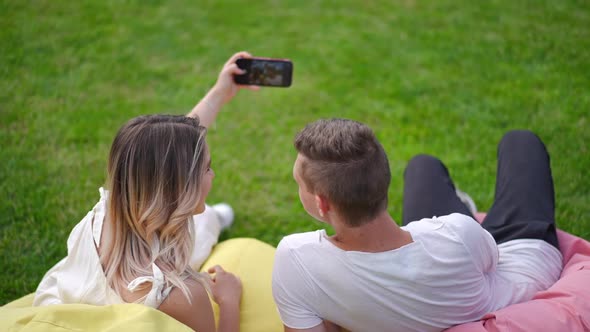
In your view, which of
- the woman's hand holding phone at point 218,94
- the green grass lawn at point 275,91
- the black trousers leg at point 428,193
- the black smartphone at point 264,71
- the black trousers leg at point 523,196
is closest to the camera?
the black trousers leg at point 523,196

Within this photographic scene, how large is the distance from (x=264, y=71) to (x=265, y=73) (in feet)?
0.04

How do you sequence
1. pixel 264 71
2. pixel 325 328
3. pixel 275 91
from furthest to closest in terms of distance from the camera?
pixel 275 91 < pixel 264 71 < pixel 325 328

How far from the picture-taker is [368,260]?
186cm

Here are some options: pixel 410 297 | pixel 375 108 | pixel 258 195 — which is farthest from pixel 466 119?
pixel 410 297

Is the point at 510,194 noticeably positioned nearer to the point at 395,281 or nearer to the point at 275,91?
the point at 395,281

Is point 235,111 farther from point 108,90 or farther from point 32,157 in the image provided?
point 32,157

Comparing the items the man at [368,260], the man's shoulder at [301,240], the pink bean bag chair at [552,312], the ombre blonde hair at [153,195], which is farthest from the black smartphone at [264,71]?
the pink bean bag chair at [552,312]

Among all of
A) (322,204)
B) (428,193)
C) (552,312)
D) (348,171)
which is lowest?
(552,312)

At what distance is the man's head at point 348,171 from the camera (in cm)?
177

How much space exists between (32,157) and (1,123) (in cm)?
50

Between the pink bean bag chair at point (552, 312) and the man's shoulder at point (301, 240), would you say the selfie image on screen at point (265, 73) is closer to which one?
the man's shoulder at point (301, 240)

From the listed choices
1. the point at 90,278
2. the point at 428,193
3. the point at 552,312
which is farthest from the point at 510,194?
the point at 90,278

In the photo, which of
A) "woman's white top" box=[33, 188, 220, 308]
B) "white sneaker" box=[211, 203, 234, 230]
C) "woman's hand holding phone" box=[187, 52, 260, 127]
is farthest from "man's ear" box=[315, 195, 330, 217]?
"white sneaker" box=[211, 203, 234, 230]

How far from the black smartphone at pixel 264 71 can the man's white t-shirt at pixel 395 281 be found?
3.97 feet
